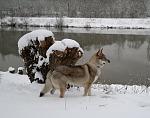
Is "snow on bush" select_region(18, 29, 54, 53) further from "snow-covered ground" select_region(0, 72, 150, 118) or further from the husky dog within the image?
"snow-covered ground" select_region(0, 72, 150, 118)

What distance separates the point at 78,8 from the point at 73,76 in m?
117

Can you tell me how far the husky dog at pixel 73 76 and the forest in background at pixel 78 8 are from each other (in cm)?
9833

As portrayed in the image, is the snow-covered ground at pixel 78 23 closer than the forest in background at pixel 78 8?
Yes

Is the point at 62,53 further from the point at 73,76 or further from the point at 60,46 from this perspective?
the point at 73,76

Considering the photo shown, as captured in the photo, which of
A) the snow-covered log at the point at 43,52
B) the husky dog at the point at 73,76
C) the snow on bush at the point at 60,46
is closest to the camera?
the husky dog at the point at 73,76

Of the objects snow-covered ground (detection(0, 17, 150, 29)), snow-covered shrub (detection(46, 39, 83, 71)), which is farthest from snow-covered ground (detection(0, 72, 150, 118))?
snow-covered ground (detection(0, 17, 150, 29))

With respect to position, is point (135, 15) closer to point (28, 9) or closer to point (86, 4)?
point (86, 4)

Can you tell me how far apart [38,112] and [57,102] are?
1031 mm

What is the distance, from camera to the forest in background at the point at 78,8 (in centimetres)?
11225

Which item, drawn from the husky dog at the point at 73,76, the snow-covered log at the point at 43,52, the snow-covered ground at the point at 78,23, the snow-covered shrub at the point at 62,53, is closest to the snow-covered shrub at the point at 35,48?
the snow-covered log at the point at 43,52

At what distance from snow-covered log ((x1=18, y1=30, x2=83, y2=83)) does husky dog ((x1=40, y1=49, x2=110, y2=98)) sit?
1126mm

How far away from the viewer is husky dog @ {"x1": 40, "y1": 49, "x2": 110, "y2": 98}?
7488mm

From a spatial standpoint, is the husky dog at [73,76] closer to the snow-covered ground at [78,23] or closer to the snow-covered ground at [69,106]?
the snow-covered ground at [69,106]

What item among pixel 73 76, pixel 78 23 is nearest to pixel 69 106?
pixel 73 76
